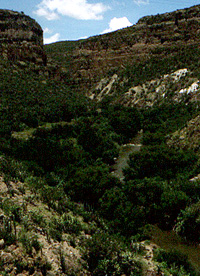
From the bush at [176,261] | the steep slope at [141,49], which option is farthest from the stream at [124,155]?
the steep slope at [141,49]

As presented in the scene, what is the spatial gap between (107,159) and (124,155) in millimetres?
3790

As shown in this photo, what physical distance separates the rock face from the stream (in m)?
39.3

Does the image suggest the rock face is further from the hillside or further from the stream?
the stream

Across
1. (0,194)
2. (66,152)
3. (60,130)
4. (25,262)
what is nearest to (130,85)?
(60,130)

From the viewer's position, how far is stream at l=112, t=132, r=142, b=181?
1010 inches

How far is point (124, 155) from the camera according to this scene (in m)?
30.7

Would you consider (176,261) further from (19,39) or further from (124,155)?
(19,39)

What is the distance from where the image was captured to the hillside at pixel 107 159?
11539 millimetres

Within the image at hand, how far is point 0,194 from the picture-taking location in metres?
14.5

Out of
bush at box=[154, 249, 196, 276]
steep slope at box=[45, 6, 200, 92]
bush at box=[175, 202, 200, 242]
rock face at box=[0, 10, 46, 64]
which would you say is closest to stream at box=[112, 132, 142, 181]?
bush at box=[175, 202, 200, 242]

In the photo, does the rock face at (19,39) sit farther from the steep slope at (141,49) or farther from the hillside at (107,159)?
the steep slope at (141,49)

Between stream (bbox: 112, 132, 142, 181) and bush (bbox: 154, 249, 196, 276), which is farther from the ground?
stream (bbox: 112, 132, 142, 181)

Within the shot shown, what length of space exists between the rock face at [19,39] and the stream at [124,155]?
3930cm

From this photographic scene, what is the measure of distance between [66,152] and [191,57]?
1401 inches
